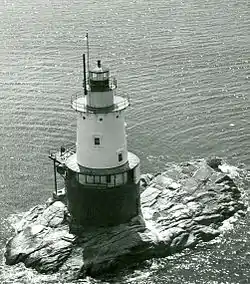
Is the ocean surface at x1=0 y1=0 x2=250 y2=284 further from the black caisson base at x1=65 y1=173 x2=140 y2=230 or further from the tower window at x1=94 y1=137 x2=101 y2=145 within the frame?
the tower window at x1=94 y1=137 x2=101 y2=145

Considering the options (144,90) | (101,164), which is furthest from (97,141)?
(144,90)

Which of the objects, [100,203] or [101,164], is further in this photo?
[100,203]

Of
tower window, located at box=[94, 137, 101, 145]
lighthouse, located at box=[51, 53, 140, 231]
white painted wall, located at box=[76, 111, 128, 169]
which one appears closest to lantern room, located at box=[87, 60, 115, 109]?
lighthouse, located at box=[51, 53, 140, 231]

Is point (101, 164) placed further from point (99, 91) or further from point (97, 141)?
point (99, 91)

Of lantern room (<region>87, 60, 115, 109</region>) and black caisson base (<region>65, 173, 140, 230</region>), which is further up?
lantern room (<region>87, 60, 115, 109</region>)

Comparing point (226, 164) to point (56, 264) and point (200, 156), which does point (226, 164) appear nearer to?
point (200, 156)

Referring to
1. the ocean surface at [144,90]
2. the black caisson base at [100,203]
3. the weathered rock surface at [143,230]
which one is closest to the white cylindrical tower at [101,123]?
the black caisson base at [100,203]

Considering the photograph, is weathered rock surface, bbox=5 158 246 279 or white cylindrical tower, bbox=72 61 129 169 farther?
white cylindrical tower, bbox=72 61 129 169
